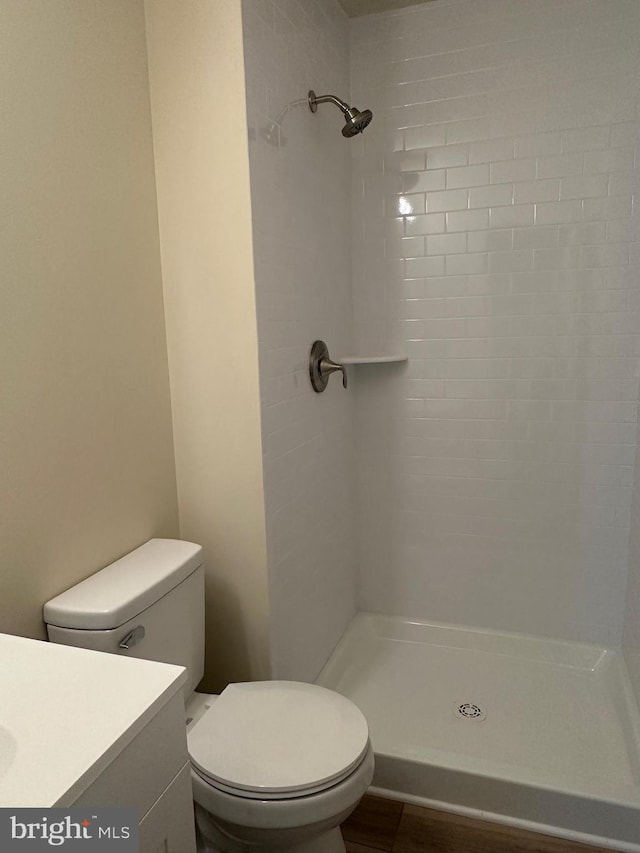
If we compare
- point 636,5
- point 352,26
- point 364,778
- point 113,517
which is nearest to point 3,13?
point 113,517

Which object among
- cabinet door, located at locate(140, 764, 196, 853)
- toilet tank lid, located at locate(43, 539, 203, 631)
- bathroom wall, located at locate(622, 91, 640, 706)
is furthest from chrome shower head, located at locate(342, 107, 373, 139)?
cabinet door, located at locate(140, 764, 196, 853)

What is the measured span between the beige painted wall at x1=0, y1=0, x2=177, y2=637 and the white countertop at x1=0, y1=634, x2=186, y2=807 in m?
0.33

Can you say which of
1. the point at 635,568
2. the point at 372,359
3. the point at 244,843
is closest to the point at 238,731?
the point at 244,843

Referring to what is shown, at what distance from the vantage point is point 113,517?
1432 millimetres

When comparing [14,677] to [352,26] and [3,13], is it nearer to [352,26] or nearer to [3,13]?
[3,13]

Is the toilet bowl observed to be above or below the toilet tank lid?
below

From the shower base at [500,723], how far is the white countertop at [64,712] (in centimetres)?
114

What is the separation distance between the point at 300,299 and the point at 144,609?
102 cm

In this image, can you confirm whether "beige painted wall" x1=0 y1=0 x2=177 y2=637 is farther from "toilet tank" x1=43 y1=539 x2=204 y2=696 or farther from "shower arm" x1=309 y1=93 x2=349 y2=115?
"shower arm" x1=309 y1=93 x2=349 y2=115

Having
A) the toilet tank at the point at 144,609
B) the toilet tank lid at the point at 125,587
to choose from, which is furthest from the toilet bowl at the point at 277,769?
the toilet tank lid at the point at 125,587

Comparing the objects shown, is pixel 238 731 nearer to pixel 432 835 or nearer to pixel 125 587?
pixel 125 587

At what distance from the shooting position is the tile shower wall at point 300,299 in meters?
1.57

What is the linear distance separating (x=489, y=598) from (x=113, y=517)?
1595mm

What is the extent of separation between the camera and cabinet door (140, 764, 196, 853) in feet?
2.57
